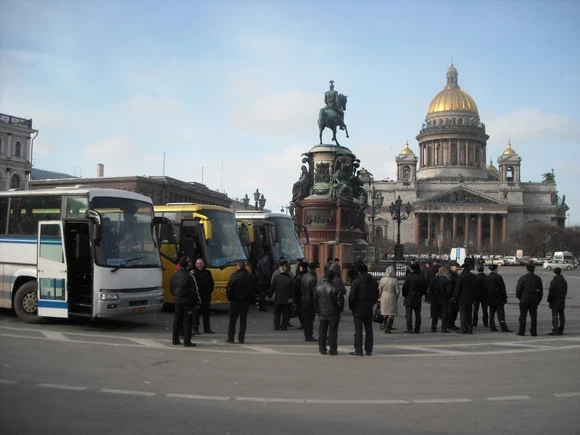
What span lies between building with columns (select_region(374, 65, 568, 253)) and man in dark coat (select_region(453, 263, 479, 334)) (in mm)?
106179

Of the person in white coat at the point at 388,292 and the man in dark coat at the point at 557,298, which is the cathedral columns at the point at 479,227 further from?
the person in white coat at the point at 388,292

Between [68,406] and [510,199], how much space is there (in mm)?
133636

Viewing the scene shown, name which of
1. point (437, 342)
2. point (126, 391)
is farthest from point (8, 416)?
point (437, 342)

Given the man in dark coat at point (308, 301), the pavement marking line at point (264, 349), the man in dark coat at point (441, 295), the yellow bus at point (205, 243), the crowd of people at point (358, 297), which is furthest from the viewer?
the yellow bus at point (205, 243)

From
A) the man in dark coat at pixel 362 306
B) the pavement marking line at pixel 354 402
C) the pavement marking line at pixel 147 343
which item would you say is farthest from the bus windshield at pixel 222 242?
the pavement marking line at pixel 354 402

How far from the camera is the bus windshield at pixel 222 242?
18.5m

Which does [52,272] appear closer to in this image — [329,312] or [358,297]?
[329,312]

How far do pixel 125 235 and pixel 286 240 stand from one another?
9371mm

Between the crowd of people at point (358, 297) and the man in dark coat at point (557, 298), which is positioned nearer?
the crowd of people at point (358, 297)

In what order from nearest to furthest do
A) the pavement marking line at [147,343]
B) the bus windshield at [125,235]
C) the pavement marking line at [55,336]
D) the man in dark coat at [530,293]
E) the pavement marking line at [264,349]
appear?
the pavement marking line at [264,349]
the pavement marking line at [147,343]
the pavement marking line at [55,336]
the bus windshield at [125,235]
the man in dark coat at [530,293]

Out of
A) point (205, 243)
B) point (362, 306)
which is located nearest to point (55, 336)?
point (205, 243)

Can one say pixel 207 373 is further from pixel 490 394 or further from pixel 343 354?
pixel 490 394

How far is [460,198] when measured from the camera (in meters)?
132

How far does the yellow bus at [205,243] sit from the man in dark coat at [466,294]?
619cm
